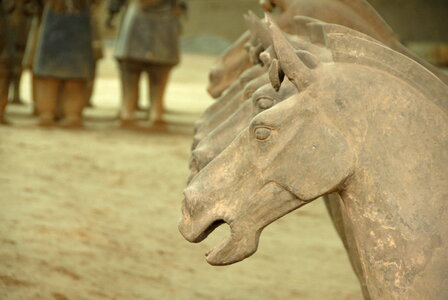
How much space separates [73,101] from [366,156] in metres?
6.37

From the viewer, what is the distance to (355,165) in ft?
6.05

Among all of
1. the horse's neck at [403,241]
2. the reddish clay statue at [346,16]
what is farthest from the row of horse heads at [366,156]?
the reddish clay statue at [346,16]

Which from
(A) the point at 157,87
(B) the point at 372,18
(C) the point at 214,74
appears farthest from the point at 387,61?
(A) the point at 157,87

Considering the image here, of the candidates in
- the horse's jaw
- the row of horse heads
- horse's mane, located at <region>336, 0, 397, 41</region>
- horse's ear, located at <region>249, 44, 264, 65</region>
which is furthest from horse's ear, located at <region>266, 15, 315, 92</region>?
horse's ear, located at <region>249, 44, 264, 65</region>

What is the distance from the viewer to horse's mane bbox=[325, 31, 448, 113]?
187 cm

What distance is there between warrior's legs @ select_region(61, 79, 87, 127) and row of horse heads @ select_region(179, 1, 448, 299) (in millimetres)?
6128

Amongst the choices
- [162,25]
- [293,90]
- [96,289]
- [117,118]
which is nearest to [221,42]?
[117,118]

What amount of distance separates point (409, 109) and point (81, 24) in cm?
609

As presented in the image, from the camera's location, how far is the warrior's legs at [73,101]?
25.9 ft

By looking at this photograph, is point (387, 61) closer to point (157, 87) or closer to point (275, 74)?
point (275, 74)

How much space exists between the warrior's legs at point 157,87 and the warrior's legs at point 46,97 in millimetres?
887

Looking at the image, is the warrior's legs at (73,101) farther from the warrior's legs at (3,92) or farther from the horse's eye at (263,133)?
the horse's eye at (263,133)

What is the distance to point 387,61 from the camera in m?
1.89

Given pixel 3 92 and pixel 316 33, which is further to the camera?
pixel 3 92
